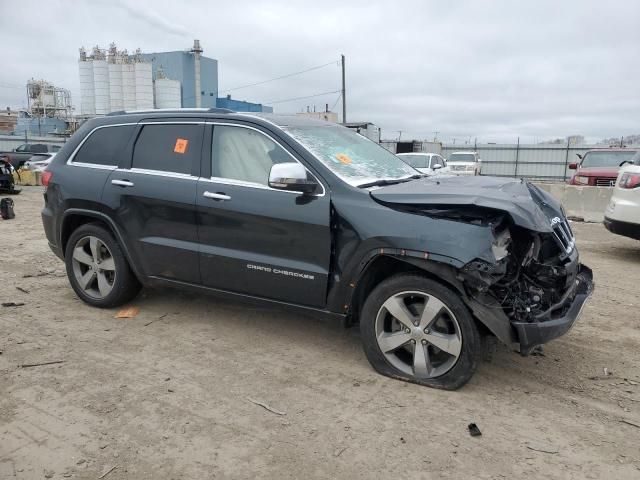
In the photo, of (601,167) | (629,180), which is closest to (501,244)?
(629,180)

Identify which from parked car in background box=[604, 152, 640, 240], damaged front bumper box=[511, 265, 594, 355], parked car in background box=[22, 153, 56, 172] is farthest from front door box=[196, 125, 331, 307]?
→ parked car in background box=[22, 153, 56, 172]

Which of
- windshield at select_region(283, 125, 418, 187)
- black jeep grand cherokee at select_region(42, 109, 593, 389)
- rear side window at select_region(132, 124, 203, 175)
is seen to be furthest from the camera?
rear side window at select_region(132, 124, 203, 175)

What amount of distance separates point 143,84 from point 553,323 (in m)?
43.2

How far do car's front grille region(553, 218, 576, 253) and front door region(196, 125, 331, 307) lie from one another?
170 centimetres

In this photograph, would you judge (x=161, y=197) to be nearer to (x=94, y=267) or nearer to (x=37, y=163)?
(x=94, y=267)

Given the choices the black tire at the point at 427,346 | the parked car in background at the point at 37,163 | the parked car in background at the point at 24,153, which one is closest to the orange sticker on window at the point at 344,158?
the black tire at the point at 427,346

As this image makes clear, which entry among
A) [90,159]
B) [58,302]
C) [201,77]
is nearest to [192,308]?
[58,302]

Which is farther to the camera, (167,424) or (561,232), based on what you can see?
(561,232)

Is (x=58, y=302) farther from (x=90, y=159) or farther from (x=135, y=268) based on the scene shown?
(x=90, y=159)

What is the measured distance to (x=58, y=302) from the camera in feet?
16.8

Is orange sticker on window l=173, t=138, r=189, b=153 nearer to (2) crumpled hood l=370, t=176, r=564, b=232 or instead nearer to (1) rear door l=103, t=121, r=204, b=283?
(1) rear door l=103, t=121, r=204, b=283

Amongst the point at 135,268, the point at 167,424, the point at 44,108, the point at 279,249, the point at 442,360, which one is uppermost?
the point at 44,108

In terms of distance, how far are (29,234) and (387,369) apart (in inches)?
310

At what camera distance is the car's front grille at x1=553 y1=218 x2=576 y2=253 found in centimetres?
370
